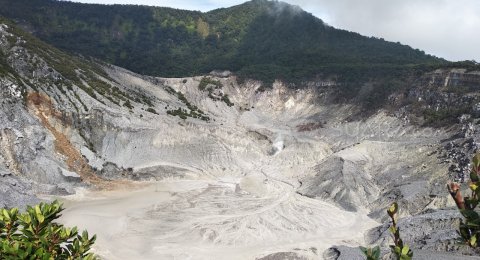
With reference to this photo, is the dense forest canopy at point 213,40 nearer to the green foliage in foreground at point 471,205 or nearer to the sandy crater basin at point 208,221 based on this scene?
the sandy crater basin at point 208,221

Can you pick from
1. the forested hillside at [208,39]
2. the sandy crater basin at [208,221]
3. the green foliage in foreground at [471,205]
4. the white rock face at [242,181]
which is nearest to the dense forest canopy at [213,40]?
the forested hillside at [208,39]

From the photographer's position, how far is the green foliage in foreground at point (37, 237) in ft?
25.1

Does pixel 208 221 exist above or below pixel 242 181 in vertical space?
below

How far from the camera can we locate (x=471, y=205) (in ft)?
17.3

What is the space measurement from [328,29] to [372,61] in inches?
1443

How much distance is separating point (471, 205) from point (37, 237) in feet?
23.1

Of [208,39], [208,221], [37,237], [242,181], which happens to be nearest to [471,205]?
[37,237]

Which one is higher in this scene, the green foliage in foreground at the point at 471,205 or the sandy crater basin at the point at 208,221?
the green foliage in foreground at the point at 471,205

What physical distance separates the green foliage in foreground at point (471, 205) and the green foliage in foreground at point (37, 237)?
249 inches

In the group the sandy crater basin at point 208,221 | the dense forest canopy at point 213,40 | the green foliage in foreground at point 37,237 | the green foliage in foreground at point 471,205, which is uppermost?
the dense forest canopy at point 213,40

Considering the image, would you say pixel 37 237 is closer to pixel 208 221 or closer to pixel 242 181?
pixel 208 221

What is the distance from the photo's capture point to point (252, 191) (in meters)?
54.7

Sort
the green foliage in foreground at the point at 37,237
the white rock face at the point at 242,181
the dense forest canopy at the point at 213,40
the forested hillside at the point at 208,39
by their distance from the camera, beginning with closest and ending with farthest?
the green foliage in foreground at the point at 37,237, the white rock face at the point at 242,181, the dense forest canopy at the point at 213,40, the forested hillside at the point at 208,39

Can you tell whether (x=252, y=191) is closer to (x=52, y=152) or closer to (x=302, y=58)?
(x=52, y=152)
